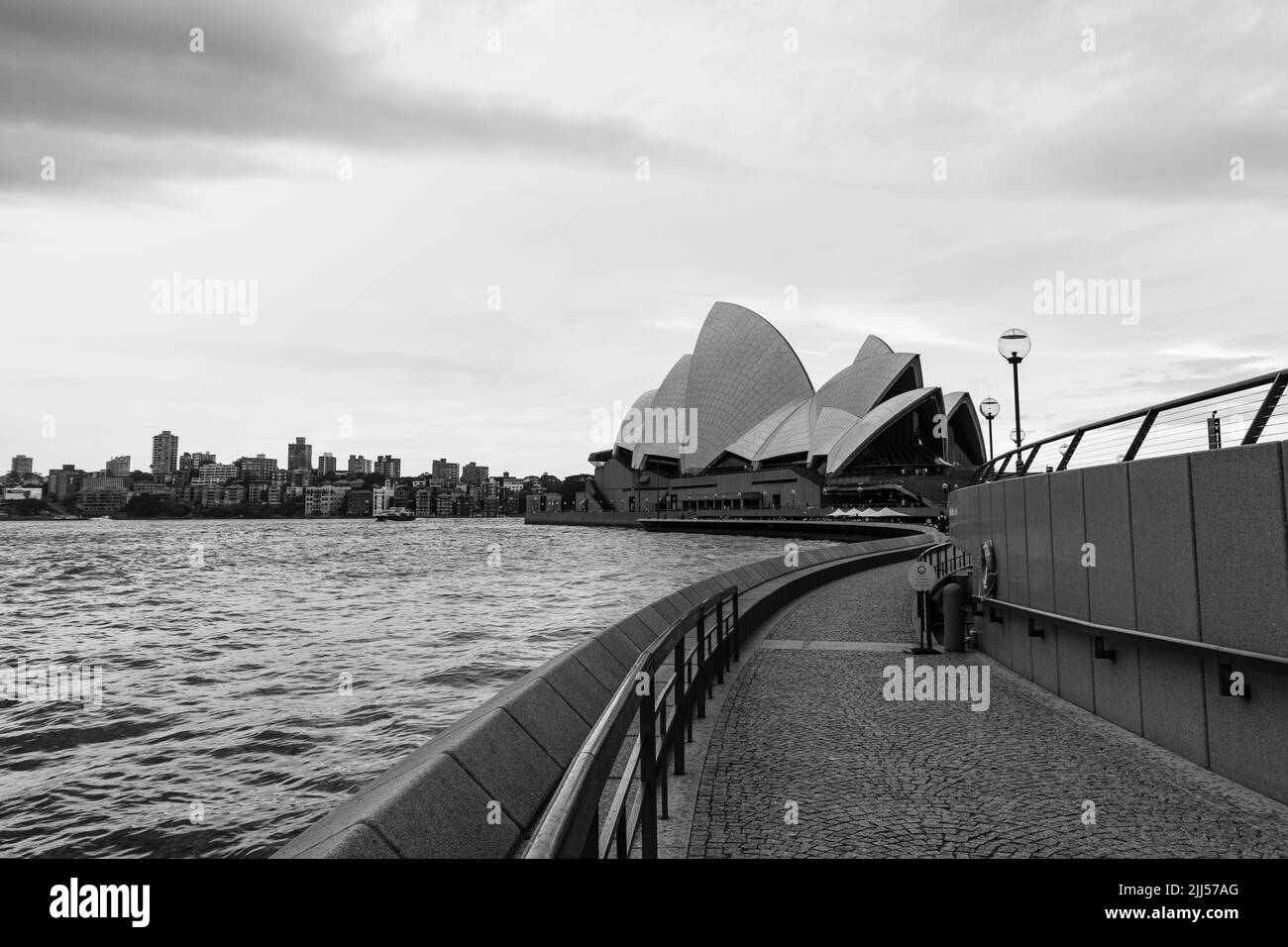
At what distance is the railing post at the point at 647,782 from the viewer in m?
3.64

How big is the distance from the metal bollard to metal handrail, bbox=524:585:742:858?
4.80m

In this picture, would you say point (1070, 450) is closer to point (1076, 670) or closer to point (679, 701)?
point (1076, 670)

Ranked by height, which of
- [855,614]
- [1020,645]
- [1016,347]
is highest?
[1016,347]

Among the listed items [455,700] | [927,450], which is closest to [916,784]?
[455,700]

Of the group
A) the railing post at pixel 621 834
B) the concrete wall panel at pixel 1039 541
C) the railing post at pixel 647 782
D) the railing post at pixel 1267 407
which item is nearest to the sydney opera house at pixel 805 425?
the concrete wall panel at pixel 1039 541

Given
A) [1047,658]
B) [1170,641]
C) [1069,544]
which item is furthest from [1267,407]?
[1047,658]

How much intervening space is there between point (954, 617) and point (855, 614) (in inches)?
139

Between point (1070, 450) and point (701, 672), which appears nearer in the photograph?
point (701, 672)

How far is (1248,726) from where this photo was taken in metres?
5.16

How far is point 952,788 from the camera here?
5109mm

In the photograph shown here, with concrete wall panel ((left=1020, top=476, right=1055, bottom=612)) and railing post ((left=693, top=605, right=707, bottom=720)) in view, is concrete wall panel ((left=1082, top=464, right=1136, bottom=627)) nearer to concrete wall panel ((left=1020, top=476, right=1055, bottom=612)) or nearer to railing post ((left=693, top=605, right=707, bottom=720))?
concrete wall panel ((left=1020, top=476, right=1055, bottom=612))

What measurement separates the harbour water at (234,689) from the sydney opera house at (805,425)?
52262mm
